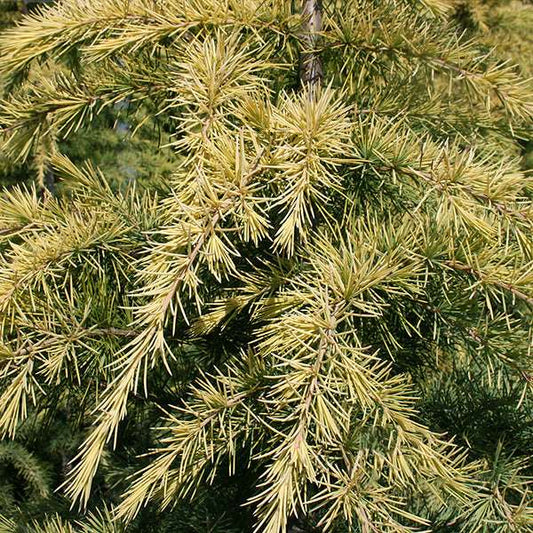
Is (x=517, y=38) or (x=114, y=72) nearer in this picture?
(x=114, y=72)

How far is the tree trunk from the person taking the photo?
621 mm

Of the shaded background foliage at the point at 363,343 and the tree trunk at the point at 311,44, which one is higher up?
the tree trunk at the point at 311,44

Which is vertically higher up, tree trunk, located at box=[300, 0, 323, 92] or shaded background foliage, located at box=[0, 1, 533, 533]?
tree trunk, located at box=[300, 0, 323, 92]

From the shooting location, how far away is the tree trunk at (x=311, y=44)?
0.62 m

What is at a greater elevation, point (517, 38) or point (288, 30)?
point (288, 30)

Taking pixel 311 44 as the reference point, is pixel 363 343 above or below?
below

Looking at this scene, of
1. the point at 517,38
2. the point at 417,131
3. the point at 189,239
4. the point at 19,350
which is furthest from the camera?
the point at 517,38

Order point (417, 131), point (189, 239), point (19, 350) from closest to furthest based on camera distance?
1. point (189, 239)
2. point (19, 350)
3. point (417, 131)

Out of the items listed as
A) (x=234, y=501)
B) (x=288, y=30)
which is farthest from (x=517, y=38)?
(x=234, y=501)

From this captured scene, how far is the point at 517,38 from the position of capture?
2.34 meters

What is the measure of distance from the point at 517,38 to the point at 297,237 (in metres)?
2.09

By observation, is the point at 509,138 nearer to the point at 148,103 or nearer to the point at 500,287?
the point at 500,287

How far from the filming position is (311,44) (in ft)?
2.05

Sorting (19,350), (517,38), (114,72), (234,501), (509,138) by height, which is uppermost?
(114,72)
